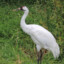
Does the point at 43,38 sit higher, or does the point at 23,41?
the point at 43,38

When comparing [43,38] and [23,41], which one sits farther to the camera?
[23,41]

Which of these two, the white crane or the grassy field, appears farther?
the grassy field

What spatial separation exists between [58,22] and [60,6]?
426 millimetres

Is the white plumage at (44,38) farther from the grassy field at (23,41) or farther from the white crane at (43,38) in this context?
the grassy field at (23,41)

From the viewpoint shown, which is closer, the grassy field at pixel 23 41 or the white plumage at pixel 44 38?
the white plumage at pixel 44 38

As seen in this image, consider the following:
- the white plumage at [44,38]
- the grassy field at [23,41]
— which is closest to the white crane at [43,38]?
the white plumage at [44,38]

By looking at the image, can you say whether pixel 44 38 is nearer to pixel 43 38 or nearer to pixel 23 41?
pixel 43 38

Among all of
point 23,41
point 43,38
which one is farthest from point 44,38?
point 23,41

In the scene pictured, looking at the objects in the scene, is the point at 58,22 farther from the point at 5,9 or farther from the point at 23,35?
the point at 5,9

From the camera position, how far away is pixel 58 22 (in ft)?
22.3

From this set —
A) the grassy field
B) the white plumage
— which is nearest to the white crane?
the white plumage

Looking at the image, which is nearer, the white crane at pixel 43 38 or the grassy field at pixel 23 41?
the white crane at pixel 43 38

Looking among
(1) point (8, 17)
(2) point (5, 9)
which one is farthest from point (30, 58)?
(2) point (5, 9)

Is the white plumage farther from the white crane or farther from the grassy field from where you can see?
the grassy field
